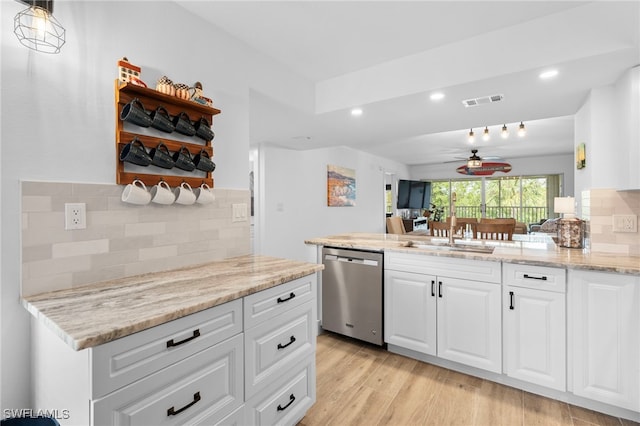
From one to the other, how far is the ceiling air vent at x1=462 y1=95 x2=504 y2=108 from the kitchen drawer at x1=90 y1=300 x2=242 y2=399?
2256mm

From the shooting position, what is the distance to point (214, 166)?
1.78 metres

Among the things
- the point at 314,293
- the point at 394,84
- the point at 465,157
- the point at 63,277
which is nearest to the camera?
the point at 63,277

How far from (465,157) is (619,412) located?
6.32m

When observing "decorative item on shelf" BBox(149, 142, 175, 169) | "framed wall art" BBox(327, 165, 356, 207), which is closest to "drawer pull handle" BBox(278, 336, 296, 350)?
"decorative item on shelf" BBox(149, 142, 175, 169)

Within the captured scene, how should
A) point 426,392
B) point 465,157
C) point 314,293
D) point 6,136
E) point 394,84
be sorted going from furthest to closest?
point 465,157 < point 394,84 < point 426,392 < point 314,293 < point 6,136

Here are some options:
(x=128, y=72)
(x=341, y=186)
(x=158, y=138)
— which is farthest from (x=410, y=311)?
(x=341, y=186)

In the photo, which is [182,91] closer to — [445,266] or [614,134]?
[445,266]

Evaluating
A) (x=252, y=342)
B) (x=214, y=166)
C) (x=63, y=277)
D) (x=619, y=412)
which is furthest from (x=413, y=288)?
(x=63, y=277)

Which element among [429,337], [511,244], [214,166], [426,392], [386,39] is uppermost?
[386,39]

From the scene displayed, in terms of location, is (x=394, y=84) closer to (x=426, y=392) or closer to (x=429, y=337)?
(x=429, y=337)

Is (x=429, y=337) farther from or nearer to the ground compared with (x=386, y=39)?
nearer to the ground

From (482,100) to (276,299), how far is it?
216 cm

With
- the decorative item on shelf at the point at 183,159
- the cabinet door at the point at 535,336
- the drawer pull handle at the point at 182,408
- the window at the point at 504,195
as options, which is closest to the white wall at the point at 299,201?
the decorative item on shelf at the point at 183,159

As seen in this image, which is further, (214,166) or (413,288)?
(413,288)
